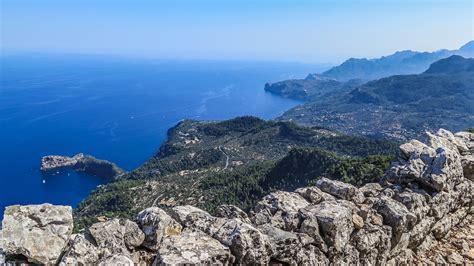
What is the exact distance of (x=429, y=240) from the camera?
10.7m

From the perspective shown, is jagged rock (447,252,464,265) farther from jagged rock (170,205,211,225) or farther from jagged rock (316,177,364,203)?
jagged rock (170,205,211,225)

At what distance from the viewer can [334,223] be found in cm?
830

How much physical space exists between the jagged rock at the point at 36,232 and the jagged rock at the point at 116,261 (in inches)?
42.1

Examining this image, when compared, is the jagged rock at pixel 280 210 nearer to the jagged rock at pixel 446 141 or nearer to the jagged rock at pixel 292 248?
the jagged rock at pixel 292 248

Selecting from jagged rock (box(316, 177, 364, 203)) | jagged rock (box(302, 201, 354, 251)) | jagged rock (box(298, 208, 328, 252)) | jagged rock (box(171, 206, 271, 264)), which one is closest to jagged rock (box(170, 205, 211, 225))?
jagged rock (box(171, 206, 271, 264))

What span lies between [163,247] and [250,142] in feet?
384

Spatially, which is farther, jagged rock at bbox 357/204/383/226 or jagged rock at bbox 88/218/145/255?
jagged rock at bbox 357/204/383/226

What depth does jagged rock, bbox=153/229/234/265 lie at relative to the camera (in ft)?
20.5

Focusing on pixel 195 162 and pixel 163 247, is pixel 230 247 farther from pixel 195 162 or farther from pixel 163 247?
pixel 195 162

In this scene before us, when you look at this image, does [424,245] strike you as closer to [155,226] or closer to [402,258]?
[402,258]

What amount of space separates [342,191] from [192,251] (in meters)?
5.56

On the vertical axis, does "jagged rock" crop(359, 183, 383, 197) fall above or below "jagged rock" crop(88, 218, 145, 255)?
below

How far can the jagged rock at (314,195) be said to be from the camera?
33.3 feet

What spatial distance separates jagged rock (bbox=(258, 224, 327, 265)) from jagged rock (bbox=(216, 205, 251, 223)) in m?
1.05
